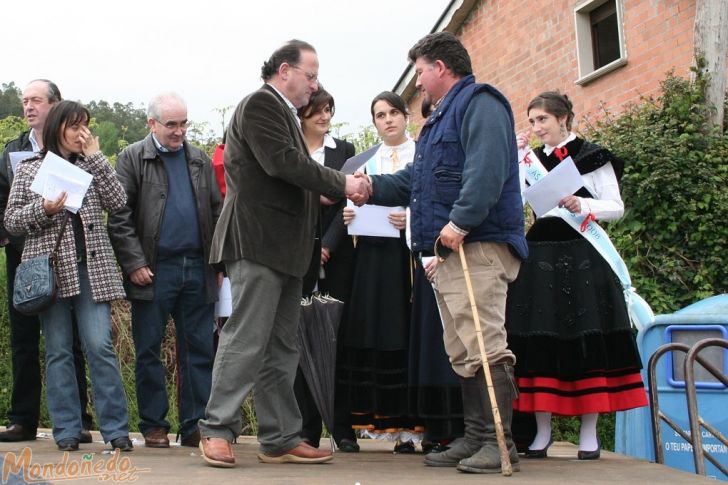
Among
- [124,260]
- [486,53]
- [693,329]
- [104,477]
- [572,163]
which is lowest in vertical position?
[104,477]

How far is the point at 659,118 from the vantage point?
9.73 meters

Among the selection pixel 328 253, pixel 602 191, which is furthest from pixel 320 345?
pixel 602 191

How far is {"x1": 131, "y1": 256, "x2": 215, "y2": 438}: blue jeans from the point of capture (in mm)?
5883

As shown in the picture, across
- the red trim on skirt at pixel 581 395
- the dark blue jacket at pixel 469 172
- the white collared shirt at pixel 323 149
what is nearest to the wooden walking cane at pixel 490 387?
the dark blue jacket at pixel 469 172

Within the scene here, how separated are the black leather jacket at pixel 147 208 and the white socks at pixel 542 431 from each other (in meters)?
2.09

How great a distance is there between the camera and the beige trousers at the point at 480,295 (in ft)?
15.0

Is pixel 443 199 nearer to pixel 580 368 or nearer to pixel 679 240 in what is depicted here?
pixel 580 368

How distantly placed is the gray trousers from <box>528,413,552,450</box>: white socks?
1437 millimetres

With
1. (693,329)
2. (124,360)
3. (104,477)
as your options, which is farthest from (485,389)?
(124,360)

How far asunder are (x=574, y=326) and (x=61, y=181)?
2916 millimetres

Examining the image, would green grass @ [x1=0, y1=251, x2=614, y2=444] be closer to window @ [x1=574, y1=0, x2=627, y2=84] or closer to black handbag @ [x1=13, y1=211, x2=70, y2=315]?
black handbag @ [x1=13, y1=211, x2=70, y2=315]

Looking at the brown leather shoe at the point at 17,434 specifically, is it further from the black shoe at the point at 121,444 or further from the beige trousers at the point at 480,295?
the beige trousers at the point at 480,295

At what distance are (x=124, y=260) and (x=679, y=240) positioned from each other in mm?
5401

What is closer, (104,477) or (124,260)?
(104,477)
